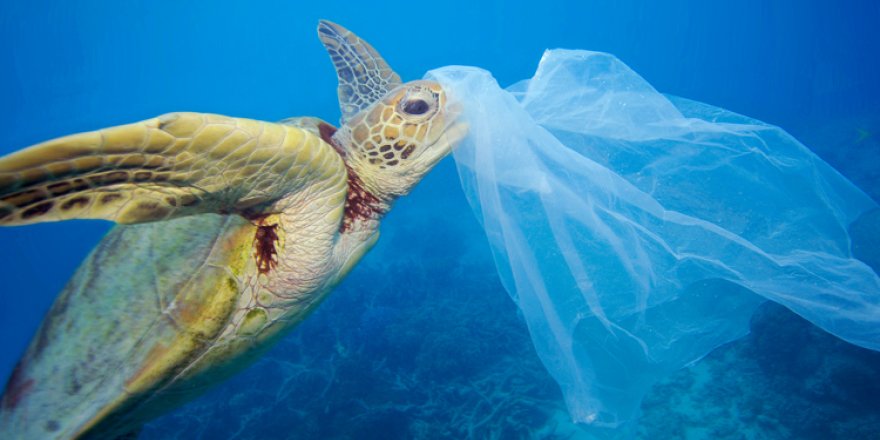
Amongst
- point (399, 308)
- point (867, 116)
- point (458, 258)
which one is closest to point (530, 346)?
point (399, 308)

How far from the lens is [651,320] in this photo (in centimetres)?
188

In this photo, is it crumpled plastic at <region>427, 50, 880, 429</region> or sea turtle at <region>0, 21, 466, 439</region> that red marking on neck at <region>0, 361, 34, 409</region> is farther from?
crumpled plastic at <region>427, 50, 880, 429</region>

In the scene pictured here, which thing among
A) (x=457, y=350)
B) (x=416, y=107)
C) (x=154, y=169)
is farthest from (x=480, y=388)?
(x=154, y=169)

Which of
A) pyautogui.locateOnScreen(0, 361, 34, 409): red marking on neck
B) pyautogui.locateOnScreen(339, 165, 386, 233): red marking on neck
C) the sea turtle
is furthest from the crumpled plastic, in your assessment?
pyautogui.locateOnScreen(0, 361, 34, 409): red marking on neck

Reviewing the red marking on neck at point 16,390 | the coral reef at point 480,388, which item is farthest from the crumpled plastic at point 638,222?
the coral reef at point 480,388

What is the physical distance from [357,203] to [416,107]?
2.15 ft

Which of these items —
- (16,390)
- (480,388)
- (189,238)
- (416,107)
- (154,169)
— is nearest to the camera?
(154,169)

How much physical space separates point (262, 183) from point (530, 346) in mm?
5576

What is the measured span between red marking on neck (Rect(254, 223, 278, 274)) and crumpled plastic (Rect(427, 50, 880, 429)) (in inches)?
41.1

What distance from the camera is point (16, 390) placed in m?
1.55

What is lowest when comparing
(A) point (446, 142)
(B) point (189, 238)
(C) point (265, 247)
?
(B) point (189, 238)

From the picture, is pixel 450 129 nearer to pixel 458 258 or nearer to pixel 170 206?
pixel 170 206

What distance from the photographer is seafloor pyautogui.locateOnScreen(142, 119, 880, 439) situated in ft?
14.9

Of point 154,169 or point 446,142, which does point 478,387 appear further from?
point 154,169
